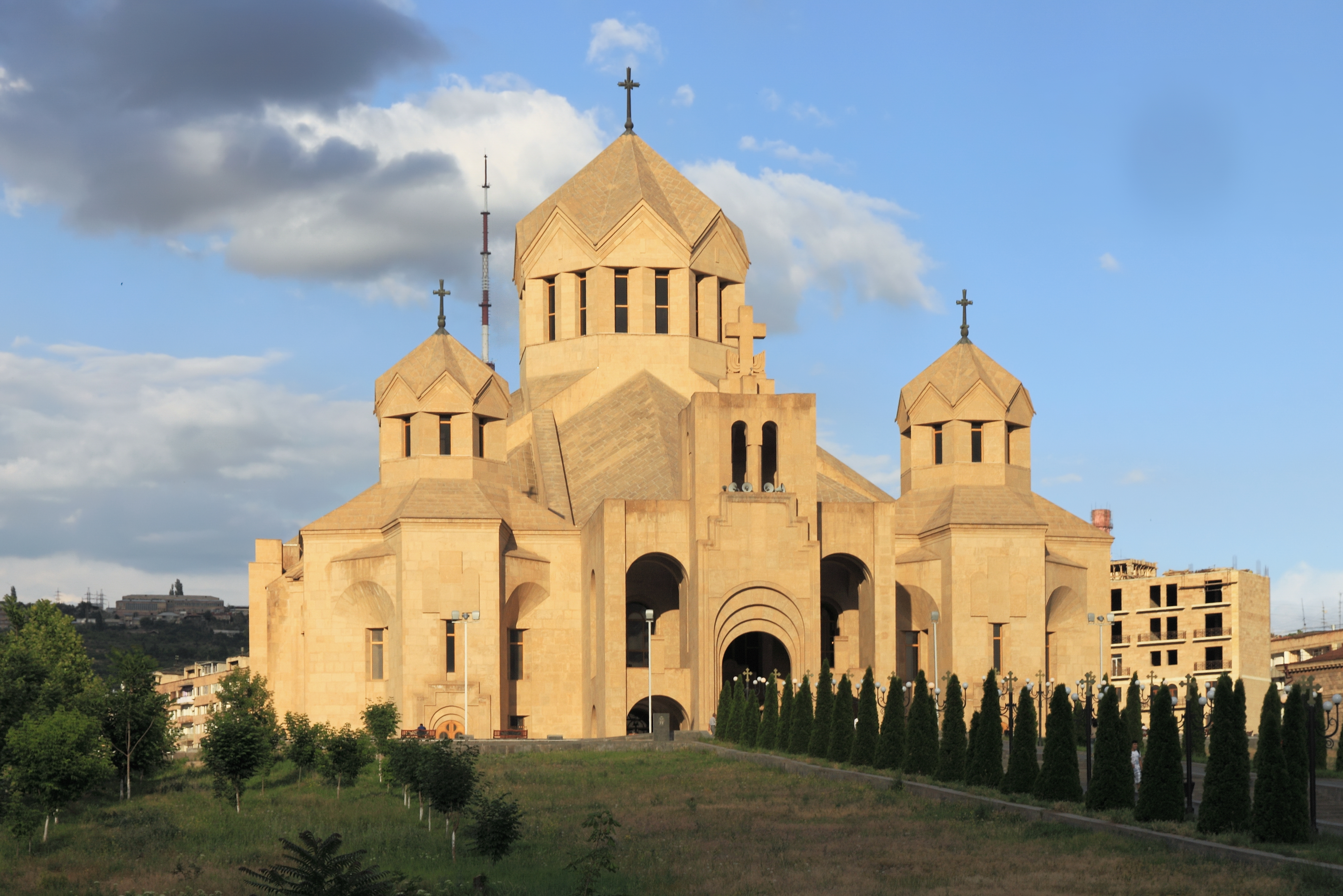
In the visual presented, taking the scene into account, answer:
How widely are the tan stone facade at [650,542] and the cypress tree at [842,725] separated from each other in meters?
6.34

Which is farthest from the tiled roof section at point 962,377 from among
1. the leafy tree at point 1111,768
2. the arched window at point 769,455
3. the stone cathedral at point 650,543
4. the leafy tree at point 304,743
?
the leafy tree at point 1111,768

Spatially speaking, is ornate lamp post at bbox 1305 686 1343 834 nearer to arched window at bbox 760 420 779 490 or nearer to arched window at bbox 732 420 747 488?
arched window at bbox 760 420 779 490

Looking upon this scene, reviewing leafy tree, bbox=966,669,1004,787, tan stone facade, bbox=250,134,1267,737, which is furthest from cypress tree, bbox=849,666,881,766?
tan stone facade, bbox=250,134,1267,737

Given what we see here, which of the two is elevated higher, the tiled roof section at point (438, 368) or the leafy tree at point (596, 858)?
the tiled roof section at point (438, 368)

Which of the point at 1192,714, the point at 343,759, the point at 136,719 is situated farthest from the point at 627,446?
the point at 1192,714

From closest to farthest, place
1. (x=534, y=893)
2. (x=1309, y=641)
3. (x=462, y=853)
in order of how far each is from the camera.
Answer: (x=534, y=893) → (x=462, y=853) → (x=1309, y=641)

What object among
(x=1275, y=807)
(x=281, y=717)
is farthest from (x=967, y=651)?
(x=1275, y=807)

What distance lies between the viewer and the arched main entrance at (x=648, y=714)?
39.6 meters

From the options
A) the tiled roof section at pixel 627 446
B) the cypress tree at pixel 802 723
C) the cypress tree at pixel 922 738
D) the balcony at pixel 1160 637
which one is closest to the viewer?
the cypress tree at pixel 922 738

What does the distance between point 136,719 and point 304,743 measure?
3463 mm

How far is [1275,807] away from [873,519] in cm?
2235

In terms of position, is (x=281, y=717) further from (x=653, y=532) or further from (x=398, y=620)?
(x=653, y=532)

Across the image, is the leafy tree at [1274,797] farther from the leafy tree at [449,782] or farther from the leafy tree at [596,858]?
the leafy tree at [449,782]

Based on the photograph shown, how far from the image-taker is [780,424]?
40156mm
